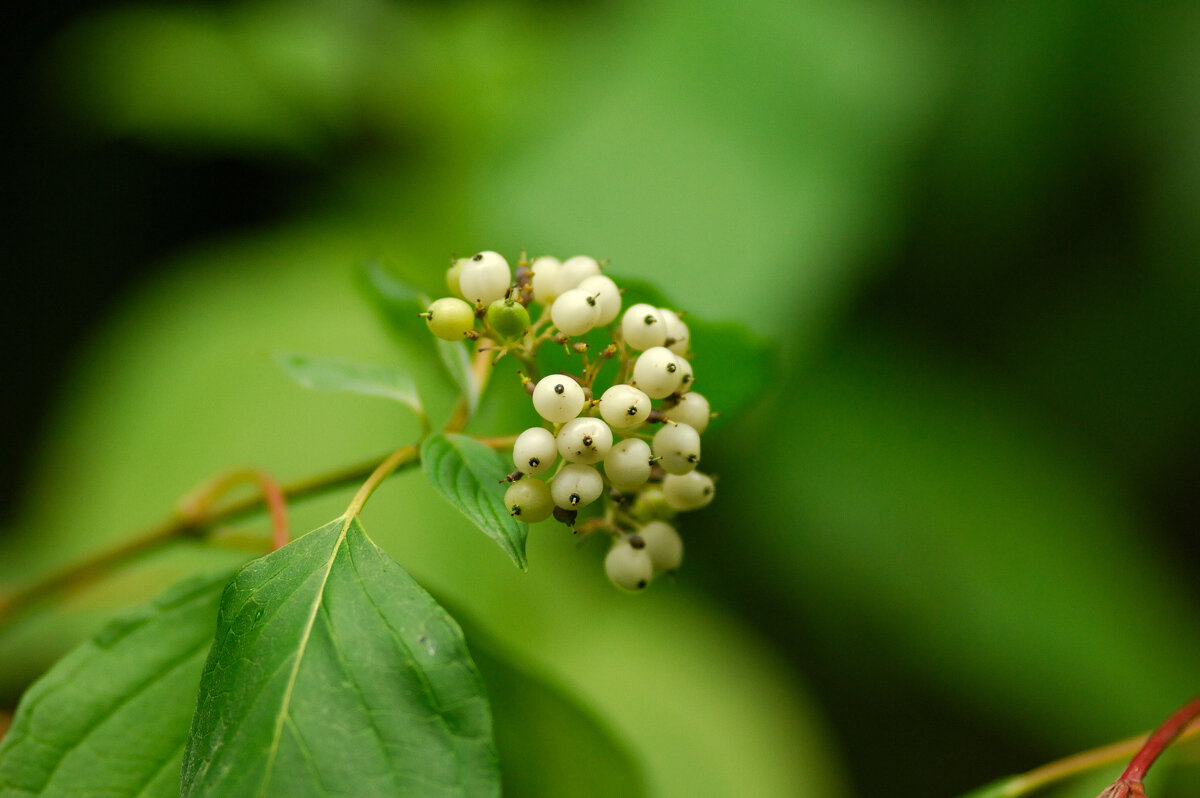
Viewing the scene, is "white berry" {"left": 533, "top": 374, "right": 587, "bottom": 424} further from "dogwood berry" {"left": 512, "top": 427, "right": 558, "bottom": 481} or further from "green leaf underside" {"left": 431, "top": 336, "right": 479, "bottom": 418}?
"green leaf underside" {"left": 431, "top": 336, "right": 479, "bottom": 418}

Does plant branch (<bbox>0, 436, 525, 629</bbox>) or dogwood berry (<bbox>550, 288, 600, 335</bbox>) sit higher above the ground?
Answer: dogwood berry (<bbox>550, 288, 600, 335</bbox>)

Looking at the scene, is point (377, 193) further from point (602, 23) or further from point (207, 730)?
point (207, 730)

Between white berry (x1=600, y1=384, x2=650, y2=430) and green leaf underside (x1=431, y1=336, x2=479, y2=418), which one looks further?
green leaf underside (x1=431, y1=336, x2=479, y2=418)

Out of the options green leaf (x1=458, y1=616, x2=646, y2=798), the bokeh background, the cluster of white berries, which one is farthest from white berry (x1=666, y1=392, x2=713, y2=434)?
the bokeh background

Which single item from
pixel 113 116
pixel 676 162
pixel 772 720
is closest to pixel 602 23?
pixel 676 162

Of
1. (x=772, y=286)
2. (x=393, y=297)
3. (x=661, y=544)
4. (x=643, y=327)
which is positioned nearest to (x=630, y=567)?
(x=661, y=544)

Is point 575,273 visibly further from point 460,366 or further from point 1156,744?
point 1156,744
